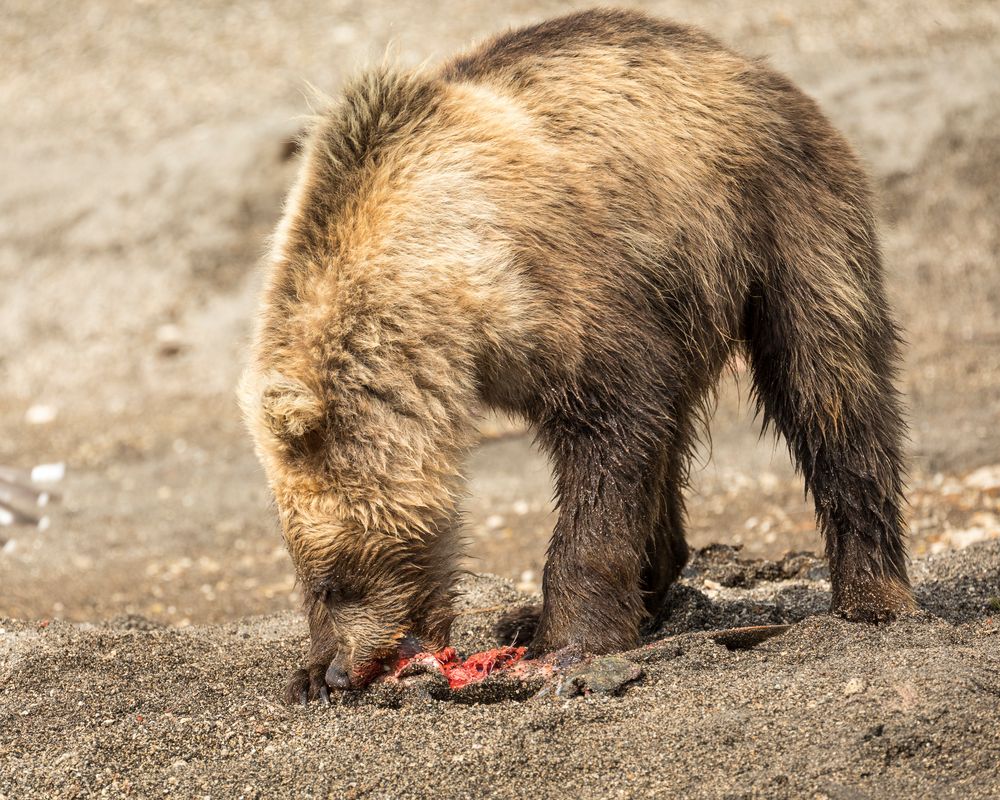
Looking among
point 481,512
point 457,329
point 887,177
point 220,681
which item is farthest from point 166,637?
point 887,177

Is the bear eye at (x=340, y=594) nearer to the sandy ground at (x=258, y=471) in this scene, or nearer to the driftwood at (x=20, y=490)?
the sandy ground at (x=258, y=471)

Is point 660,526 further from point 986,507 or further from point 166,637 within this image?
point 986,507

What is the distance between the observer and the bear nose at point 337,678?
4508 millimetres

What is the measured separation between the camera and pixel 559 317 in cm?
449

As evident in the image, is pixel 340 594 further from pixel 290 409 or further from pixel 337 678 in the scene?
pixel 290 409

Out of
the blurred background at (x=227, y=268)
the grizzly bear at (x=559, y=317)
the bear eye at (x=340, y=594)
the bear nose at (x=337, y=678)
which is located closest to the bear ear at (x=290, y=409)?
the grizzly bear at (x=559, y=317)

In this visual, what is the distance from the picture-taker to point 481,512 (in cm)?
921

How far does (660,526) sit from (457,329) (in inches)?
71.5

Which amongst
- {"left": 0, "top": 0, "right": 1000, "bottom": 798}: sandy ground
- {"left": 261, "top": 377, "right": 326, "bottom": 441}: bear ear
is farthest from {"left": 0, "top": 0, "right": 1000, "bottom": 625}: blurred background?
{"left": 261, "top": 377, "right": 326, "bottom": 441}: bear ear

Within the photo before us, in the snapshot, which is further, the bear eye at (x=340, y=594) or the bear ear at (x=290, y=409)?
the bear eye at (x=340, y=594)

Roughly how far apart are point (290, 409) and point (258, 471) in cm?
617

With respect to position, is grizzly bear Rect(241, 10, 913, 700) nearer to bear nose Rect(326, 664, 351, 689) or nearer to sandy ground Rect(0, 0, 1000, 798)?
bear nose Rect(326, 664, 351, 689)

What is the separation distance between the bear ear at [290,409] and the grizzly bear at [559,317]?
11 mm

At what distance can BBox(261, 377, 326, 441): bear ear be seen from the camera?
14.1 feet
